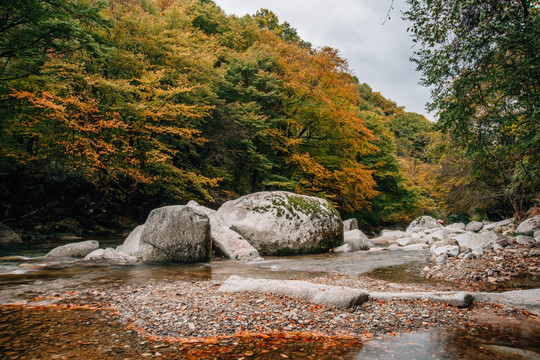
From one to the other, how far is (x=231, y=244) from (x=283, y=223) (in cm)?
223

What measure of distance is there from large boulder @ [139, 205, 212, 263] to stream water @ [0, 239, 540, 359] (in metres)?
0.60

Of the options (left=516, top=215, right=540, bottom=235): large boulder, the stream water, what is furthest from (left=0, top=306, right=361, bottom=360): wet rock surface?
(left=516, top=215, right=540, bottom=235): large boulder

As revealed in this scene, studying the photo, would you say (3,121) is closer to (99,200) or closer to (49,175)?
(49,175)

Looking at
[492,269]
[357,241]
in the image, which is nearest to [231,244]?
[357,241]

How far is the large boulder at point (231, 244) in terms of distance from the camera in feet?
32.5

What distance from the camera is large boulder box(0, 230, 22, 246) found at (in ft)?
37.7

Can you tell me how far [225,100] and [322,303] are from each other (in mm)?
16798

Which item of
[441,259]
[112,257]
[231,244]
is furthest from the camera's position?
[231,244]

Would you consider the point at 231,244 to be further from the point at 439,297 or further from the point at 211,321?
the point at 439,297

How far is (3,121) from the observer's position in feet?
39.9

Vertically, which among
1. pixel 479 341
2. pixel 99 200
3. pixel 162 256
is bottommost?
pixel 479 341

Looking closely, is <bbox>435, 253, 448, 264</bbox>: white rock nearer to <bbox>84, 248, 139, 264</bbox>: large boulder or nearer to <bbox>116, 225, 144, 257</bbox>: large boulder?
<bbox>84, 248, 139, 264</bbox>: large boulder

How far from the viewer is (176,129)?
15.5 m

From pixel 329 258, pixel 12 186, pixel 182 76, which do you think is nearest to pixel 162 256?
pixel 329 258
